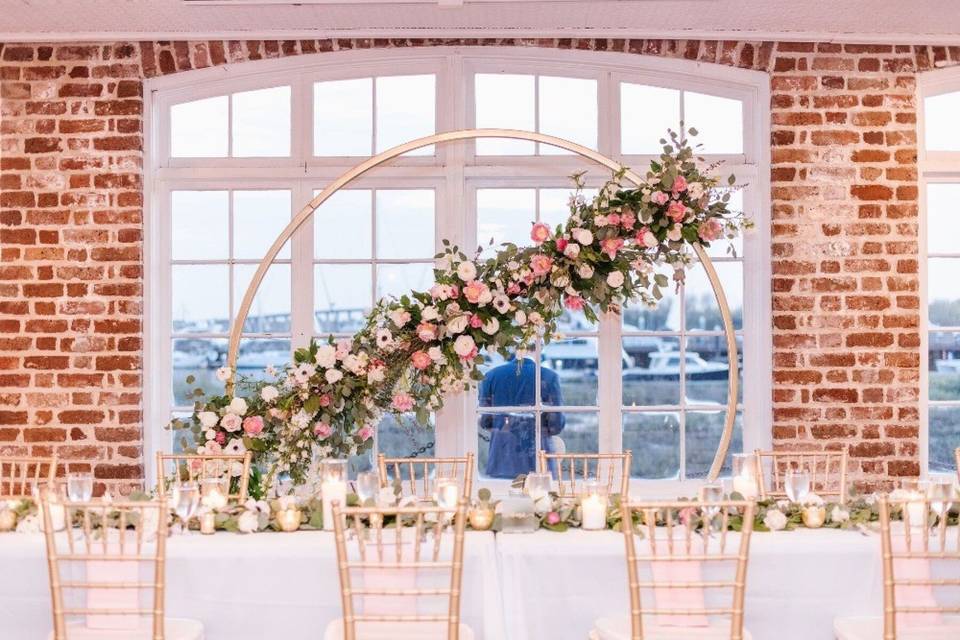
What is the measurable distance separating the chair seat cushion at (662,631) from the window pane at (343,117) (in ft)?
10.6

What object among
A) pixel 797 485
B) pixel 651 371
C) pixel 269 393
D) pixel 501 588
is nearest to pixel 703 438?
pixel 651 371

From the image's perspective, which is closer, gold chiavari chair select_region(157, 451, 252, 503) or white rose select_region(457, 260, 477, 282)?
gold chiavari chair select_region(157, 451, 252, 503)

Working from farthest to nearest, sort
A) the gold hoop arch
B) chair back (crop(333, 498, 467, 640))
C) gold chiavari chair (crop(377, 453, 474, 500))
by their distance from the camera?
the gold hoop arch → gold chiavari chair (crop(377, 453, 474, 500)) → chair back (crop(333, 498, 467, 640))

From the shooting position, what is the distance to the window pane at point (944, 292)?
555cm

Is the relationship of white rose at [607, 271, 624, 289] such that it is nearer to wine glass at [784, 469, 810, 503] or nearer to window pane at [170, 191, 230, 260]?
wine glass at [784, 469, 810, 503]

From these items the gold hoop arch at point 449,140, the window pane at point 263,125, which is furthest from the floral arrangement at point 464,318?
the window pane at point 263,125

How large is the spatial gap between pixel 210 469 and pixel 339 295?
128 cm

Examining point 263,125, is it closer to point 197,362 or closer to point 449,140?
point 449,140

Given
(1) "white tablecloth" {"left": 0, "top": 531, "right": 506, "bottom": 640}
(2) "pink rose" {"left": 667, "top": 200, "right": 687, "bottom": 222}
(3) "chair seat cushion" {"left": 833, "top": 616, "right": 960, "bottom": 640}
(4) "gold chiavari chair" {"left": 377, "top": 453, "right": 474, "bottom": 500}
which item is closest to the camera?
(3) "chair seat cushion" {"left": 833, "top": 616, "right": 960, "bottom": 640}

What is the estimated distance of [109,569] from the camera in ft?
9.53

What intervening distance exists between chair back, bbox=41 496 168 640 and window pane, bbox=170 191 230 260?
8.20 feet

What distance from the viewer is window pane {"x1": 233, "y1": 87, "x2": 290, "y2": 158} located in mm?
5508

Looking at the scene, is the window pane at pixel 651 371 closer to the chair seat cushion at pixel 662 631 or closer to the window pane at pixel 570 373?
the window pane at pixel 570 373


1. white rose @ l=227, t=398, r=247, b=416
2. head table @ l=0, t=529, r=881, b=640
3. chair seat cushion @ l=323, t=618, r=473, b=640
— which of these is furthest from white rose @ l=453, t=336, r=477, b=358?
chair seat cushion @ l=323, t=618, r=473, b=640
